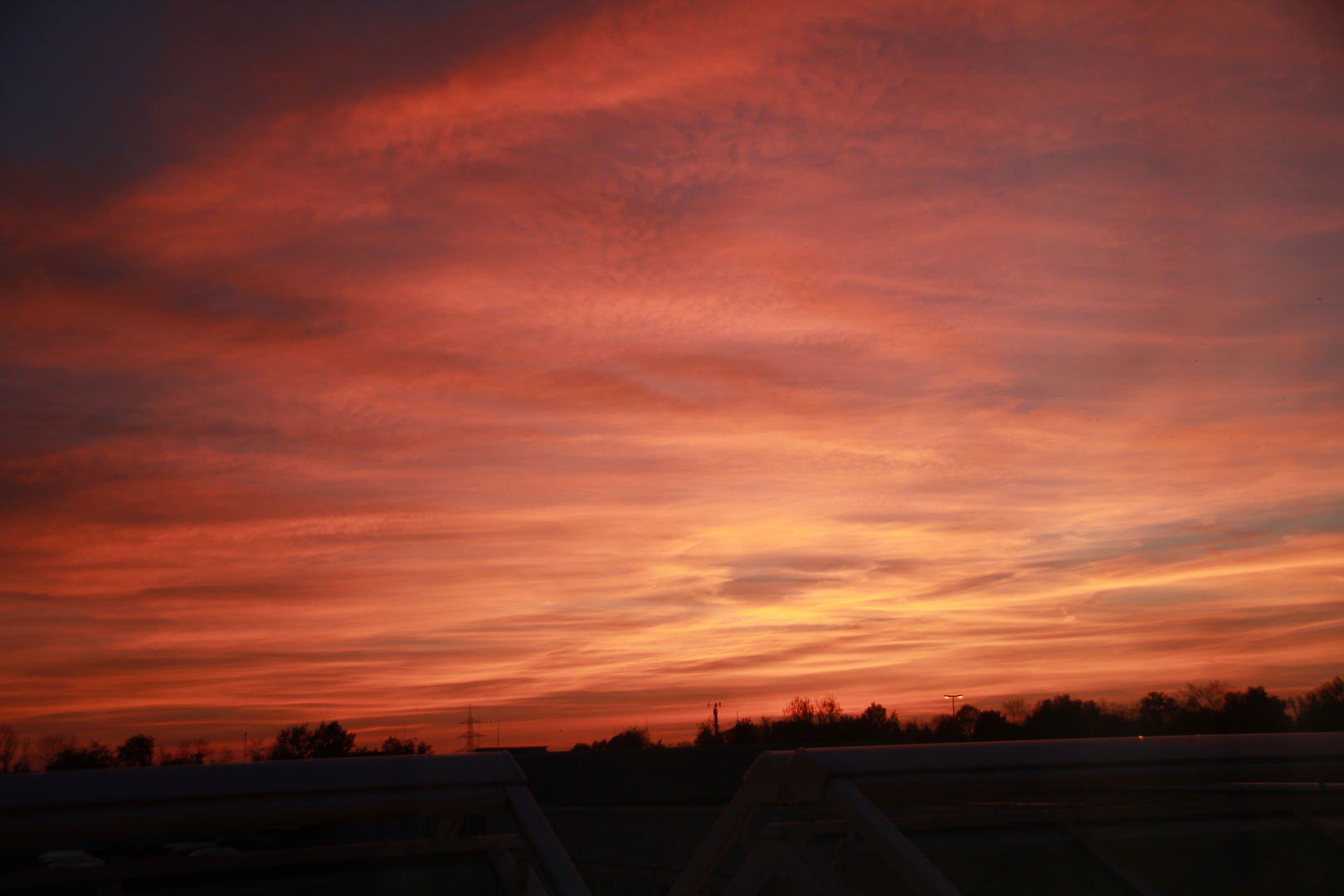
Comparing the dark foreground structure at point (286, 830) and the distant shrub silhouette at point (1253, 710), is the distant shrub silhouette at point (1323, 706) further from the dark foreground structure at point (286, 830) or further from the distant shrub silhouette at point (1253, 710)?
the dark foreground structure at point (286, 830)

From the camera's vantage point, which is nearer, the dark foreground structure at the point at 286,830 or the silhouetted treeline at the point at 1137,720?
the dark foreground structure at the point at 286,830

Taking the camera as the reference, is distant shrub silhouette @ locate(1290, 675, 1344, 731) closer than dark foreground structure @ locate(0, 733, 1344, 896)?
No

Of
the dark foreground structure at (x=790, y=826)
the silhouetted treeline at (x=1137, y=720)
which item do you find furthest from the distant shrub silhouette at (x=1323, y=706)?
the dark foreground structure at (x=790, y=826)

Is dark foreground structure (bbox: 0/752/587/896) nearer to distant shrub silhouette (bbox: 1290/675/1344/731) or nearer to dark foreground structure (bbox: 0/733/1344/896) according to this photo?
dark foreground structure (bbox: 0/733/1344/896)

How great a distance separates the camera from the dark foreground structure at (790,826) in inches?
109

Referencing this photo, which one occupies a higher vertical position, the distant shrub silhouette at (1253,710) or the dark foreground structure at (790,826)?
the dark foreground structure at (790,826)

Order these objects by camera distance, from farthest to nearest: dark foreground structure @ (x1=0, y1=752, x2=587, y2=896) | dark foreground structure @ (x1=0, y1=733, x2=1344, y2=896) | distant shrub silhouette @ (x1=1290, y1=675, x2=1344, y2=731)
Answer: distant shrub silhouette @ (x1=1290, y1=675, x2=1344, y2=731) → dark foreground structure @ (x1=0, y1=733, x2=1344, y2=896) → dark foreground structure @ (x1=0, y1=752, x2=587, y2=896)

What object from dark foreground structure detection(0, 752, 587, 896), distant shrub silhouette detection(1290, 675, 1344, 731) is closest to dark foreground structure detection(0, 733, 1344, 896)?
dark foreground structure detection(0, 752, 587, 896)

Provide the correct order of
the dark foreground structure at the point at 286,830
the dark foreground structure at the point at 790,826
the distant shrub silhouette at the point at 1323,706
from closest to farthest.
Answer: the dark foreground structure at the point at 286,830 → the dark foreground structure at the point at 790,826 → the distant shrub silhouette at the point at 1323,706

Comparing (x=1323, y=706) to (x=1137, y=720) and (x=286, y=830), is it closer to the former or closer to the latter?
(x=1137, y=720)

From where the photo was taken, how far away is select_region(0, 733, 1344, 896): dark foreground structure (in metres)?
2.77

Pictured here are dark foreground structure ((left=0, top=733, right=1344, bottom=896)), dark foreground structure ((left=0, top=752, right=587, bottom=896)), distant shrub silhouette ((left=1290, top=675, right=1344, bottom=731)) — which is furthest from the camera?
distant shrub silhouette ((left=1290, top=675, right=1344, bottom=731))

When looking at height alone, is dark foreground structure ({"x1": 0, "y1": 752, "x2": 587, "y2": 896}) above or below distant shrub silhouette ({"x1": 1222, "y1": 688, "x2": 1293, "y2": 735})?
above

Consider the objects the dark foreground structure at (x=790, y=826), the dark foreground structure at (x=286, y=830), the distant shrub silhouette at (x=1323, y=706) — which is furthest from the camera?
the distant shrub silhouette at (x=1323, y=706)
